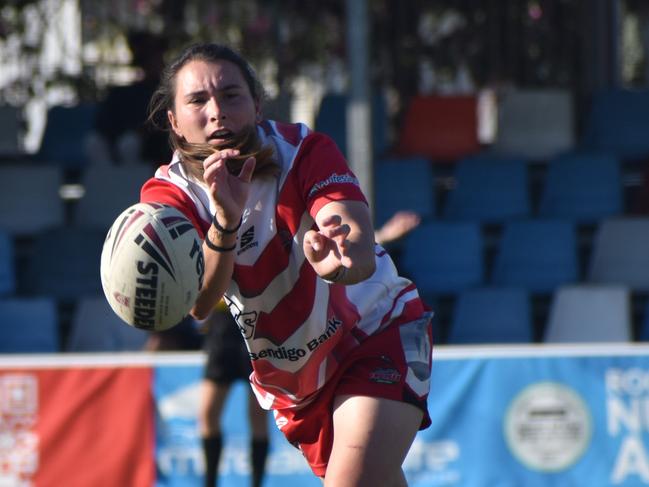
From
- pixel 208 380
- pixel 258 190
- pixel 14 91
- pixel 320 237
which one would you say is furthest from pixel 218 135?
pixel 14 91

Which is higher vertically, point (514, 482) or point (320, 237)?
point (320, 237)

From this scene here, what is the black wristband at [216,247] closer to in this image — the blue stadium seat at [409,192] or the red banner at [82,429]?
the red banner at [82,429]

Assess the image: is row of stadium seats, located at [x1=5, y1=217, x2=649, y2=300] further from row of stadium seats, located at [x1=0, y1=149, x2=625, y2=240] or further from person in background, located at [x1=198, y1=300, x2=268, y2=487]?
person in background, located at [x1=198, y1=300, x2=268, y2=487]

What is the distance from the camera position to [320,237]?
318cm

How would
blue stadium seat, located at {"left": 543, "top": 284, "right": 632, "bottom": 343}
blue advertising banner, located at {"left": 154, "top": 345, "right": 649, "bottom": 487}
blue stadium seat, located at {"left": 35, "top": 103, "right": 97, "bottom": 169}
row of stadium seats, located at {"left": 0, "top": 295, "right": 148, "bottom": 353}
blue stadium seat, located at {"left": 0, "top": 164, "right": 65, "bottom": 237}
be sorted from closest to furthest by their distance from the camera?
blue advertising banner, located at {"left": 154, "top": 345, "right": 649, "bottom": 487} < blue stadium seat, located at {"left": 543, "top": 284, "right": 632, "bottom": 343} < row of stadium seats, located at {"left": 0, "top": 295, "right": 148, "bottom": 353} < blue stadium seat, located at {"left": 0, "top": 164, "right": 65, "bottom": 237} < blue stadium seat, located at {"left": 35, "top": 103, "right": 97, "bottom": 169}

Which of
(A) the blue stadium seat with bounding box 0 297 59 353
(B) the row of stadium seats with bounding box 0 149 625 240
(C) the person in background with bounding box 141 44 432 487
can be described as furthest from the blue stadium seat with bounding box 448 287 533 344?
(C) the person in background with bounding box 141 44 432 487

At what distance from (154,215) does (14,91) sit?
7.97 meters

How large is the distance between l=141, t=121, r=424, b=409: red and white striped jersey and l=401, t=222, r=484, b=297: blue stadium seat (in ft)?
16.1

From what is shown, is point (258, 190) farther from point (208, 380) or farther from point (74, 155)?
point (74, 155)

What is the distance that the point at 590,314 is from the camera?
27.8 ft

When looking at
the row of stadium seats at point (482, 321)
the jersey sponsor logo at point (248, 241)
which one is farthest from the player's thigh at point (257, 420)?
the jersey sponsor logo at point (248, 241)

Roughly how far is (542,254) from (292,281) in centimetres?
540

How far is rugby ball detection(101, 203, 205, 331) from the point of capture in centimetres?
344

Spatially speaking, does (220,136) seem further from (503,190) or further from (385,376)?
(503,190)
